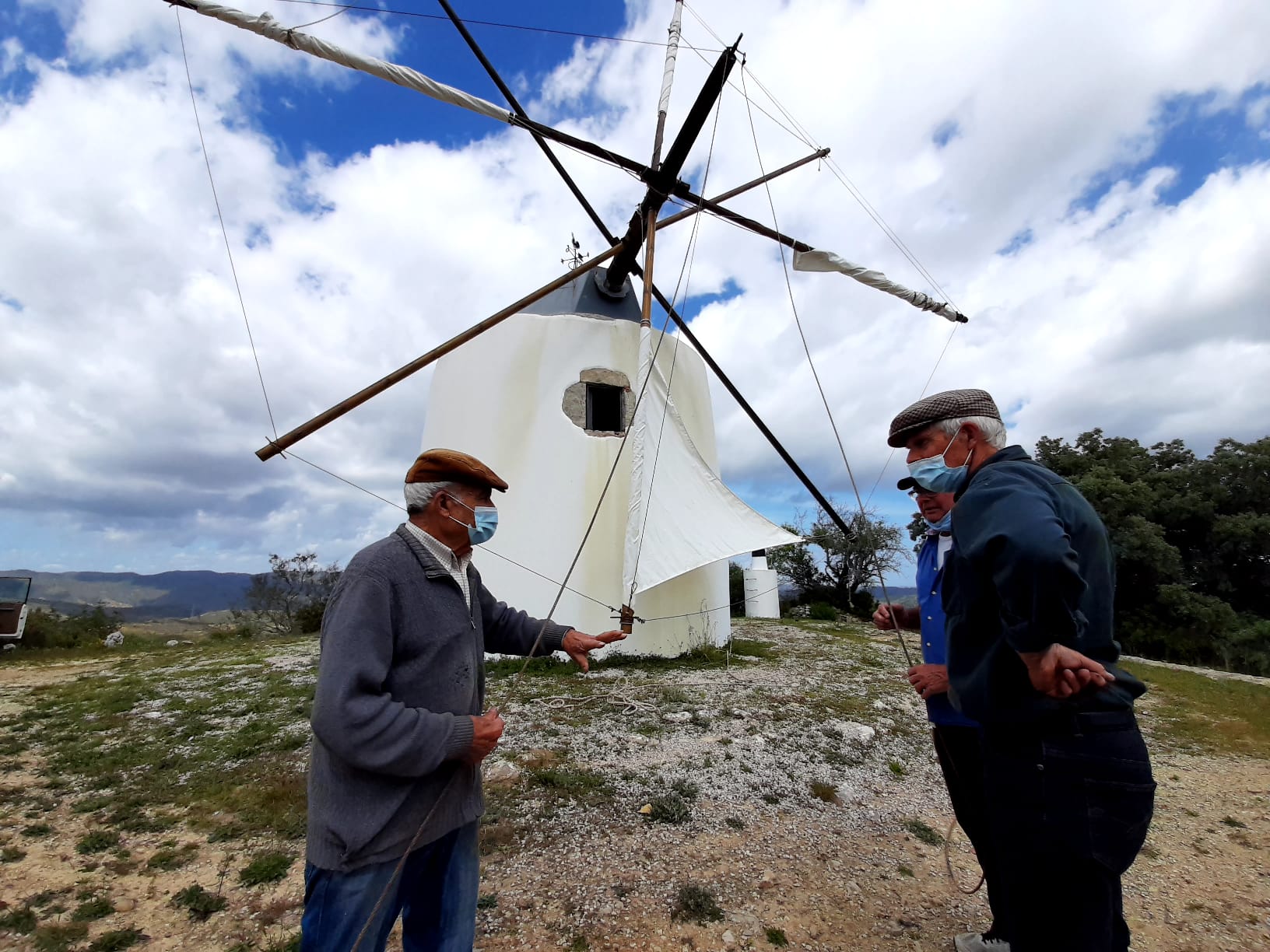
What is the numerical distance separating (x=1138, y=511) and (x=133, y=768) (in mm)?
21654

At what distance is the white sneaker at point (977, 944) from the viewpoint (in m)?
2.27

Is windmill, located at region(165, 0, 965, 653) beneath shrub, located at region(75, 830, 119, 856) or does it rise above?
above

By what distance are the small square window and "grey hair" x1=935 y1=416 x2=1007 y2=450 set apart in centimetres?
617

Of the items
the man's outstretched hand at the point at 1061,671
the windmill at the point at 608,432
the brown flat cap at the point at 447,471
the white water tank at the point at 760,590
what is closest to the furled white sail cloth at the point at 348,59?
the windmill at the point at 608,432

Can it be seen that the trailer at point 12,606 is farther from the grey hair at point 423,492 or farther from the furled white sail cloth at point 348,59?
the grey hair at point 423,492

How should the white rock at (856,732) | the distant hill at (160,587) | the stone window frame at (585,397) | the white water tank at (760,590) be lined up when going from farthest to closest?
the distant hill at (160,587), the white water tank at (760,590), the stone window frame at (585,397), the white rock at (856,732)

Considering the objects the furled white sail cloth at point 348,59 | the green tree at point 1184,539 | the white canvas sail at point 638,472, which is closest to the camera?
the furled white sail cloth at point 348,59

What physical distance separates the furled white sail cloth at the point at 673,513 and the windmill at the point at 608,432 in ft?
0.05

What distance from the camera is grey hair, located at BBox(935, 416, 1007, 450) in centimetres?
169

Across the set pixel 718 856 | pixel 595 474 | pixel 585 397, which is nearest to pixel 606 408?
pixel 585 397

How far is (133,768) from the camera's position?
4184 mm

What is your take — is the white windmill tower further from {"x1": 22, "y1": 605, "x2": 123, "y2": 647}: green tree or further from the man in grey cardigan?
{"x1": 22, "y1": 605, "x2": 123, "y2": 647}: green tree

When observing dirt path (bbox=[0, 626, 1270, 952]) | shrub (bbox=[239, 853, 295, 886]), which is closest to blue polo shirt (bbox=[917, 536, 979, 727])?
dirt path (bbox=[0, 626, 1270, 952])

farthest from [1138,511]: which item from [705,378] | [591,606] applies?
[591,606]
